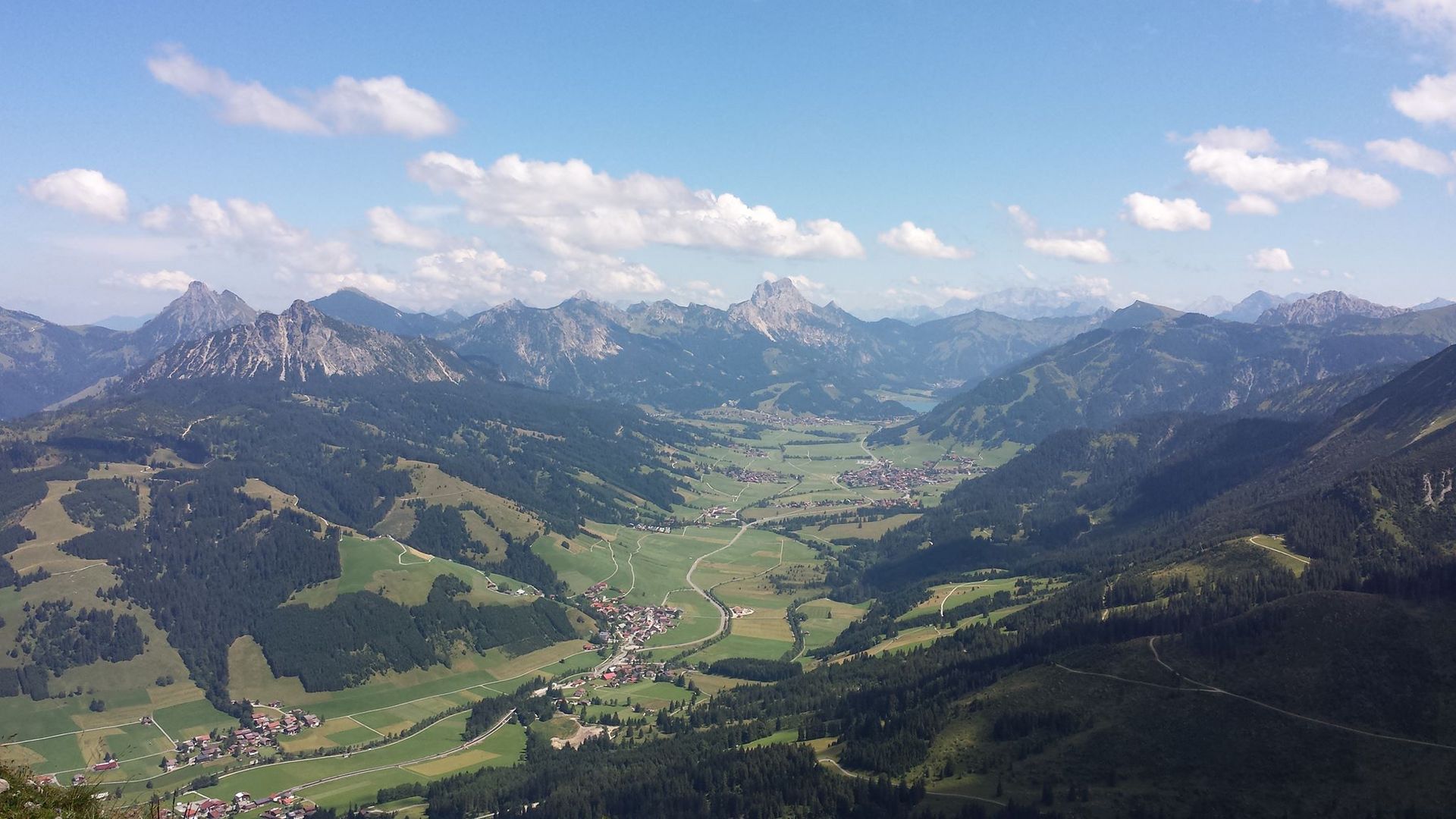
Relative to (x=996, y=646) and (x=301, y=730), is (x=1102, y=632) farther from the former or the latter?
(x=301, y=730)

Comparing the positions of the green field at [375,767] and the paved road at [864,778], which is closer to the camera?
the paved road at [864,778]

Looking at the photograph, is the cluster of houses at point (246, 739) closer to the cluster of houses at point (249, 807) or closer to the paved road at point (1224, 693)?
the cluster of houses at point (249, 807)

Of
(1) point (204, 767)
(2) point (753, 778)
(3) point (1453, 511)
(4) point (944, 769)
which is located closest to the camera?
(4) point (944, 769)

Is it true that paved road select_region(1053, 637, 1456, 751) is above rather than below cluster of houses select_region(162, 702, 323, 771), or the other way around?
above

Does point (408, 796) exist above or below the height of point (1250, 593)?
below

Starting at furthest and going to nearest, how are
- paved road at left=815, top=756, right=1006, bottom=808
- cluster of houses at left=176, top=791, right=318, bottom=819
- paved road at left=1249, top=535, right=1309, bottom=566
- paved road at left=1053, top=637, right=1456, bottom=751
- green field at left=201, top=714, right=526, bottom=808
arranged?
paved road at left=1249, top=535, right=1309, bottom=566, green field at left=201, top=714, right=526, bottom=808, cluster of houses at left=176, top=791, right=318, bottom=819, paved road at left=815, top=756, right=1006, bottom=808, paved road at left=1053, top=637, right=1456, bottom=751

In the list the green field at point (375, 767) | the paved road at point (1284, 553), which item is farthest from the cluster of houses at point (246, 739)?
the paved road at point (1284, 553)

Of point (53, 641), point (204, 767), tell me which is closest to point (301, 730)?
point (204, 767)

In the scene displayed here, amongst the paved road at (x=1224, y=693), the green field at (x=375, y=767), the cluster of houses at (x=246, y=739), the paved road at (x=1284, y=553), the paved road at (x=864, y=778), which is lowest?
the green field at (x=375, y=767)

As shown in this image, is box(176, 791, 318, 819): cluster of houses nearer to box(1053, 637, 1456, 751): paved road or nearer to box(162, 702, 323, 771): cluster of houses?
box(162, 702, 323, 771): cluster of houses

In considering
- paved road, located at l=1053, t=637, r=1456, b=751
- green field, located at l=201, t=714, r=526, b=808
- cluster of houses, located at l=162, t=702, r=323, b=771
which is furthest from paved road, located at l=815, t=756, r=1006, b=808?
cluster of houses, located at l=162, t=702, r=323, b=771

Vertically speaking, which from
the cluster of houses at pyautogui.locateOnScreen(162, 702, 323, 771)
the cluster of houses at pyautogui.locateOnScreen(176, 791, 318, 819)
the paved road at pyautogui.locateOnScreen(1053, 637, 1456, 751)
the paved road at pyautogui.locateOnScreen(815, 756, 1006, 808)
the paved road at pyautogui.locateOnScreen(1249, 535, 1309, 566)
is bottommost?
the cluster of houses at pyautogui.locateOnScreen(176, 791, 318, 819)
